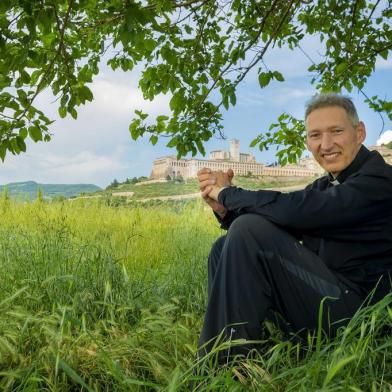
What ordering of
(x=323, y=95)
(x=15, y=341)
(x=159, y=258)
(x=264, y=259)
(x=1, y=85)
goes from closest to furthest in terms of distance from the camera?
1. (x=264, y=259)
2. (x=15, y=341)
3. (x=323, y=95)
4. (x=1, y=85)
5. (x=159, y=258)

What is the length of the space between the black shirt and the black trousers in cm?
10

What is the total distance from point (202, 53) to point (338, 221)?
→ 3.64 meters

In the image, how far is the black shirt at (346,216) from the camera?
8.95 feet

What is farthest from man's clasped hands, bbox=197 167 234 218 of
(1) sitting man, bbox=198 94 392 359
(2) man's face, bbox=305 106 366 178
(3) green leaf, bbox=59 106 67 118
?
(3) green leaf, bbox=59 106 67 118

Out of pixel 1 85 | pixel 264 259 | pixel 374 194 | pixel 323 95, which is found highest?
pixel 1 85

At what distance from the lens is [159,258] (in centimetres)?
655

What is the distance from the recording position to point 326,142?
10.2 ft

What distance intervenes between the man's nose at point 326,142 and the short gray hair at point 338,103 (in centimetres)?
17

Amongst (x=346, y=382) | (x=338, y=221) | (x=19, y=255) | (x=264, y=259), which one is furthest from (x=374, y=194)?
(x=19, y=255)

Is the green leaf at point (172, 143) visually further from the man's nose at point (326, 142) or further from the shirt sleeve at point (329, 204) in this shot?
the shirt sleeve at point (329, 204)

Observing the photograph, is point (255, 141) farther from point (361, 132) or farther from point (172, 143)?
point (361, 132)

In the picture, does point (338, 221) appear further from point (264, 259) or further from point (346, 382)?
point (346, 382)

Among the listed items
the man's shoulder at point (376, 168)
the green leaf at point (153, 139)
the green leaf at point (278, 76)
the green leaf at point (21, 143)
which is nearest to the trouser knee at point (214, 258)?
the man's shoulder at point (376, 168)

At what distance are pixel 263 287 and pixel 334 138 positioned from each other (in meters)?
1.02
